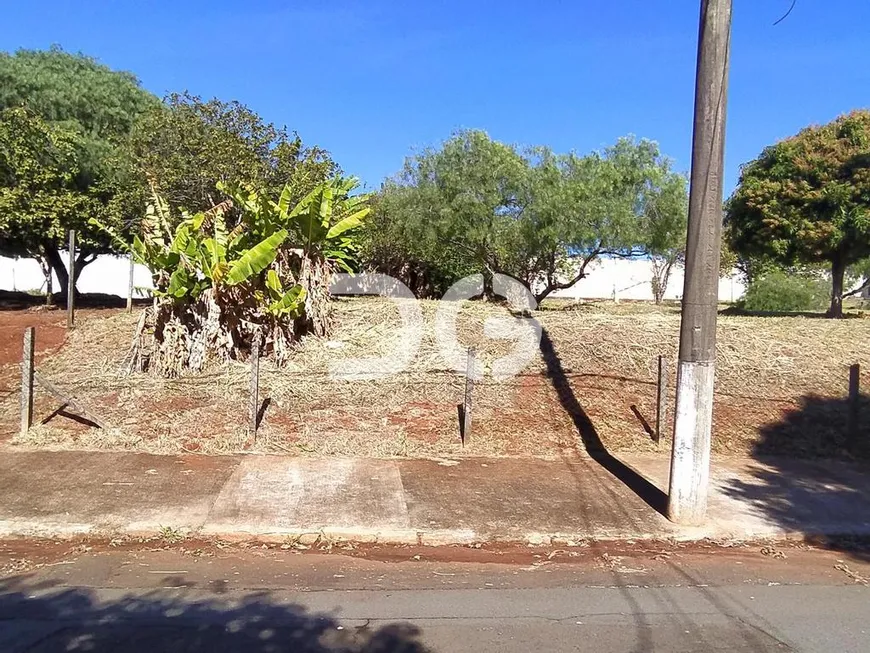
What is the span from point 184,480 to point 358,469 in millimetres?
1783

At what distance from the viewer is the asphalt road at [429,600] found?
13.6ft

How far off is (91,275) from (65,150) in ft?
79.6

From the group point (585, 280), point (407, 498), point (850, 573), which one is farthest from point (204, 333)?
point (585, 280)

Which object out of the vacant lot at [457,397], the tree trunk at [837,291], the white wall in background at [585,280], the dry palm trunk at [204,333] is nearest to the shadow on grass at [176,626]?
the vacant lot at [457,397]

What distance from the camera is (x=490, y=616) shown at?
4.52 meters

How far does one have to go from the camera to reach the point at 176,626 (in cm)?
426

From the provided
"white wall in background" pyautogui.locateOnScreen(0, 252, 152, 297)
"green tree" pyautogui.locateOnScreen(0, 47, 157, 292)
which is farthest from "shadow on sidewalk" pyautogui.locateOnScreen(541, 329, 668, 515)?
"white wall in background" pyautogui.locateOnScreen(0, 252, 152, 297)

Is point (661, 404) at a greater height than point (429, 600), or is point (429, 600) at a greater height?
point (661, 404)

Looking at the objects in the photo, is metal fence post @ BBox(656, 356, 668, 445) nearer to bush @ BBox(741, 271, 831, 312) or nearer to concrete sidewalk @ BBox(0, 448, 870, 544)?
concrete sidewalk @ BBox(0, 448, 870, 544)

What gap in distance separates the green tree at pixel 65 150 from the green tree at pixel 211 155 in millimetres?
1071

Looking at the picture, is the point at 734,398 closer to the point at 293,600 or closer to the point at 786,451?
the point at 786,451

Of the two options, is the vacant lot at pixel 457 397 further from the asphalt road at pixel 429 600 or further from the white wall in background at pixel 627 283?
the white wall in background at pixel 627 283

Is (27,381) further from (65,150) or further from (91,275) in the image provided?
(91,275)

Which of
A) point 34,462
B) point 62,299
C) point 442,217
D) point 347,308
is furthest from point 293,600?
point 62,299
